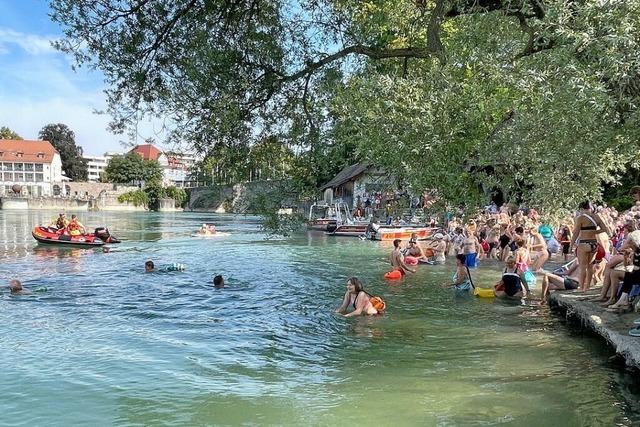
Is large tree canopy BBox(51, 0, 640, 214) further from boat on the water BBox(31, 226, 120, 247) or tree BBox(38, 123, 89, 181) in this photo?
tree BBox(38, 123, 89, 181)

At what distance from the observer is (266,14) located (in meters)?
11.8

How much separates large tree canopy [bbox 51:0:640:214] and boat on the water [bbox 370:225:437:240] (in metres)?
27.7

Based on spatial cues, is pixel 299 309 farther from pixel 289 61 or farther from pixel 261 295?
pixel 289 61

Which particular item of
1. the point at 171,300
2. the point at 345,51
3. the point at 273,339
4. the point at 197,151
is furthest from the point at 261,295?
the point at 345,51

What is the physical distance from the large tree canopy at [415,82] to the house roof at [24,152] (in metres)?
128

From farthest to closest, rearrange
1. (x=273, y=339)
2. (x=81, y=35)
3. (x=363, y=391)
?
(x=273, y=339)
(x=81, y=35)
(x=363, y=391)

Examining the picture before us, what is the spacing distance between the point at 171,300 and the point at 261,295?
2.75 meters

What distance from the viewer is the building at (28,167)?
419 ft

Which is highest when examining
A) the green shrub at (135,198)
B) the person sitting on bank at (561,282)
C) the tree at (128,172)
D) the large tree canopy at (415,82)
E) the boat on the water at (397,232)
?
the tree at (128,172)

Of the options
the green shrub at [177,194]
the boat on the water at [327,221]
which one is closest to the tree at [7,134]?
the green shrub at [177,194]

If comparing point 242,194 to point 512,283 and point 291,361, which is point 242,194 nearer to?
point 291,361

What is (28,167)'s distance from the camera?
423ft

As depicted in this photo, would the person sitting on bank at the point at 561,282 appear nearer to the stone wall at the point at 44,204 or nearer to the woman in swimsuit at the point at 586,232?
the woman in swimsuit at the point at 586,232

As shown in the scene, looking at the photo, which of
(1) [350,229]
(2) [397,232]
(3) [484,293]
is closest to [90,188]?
(1) [350,229]
